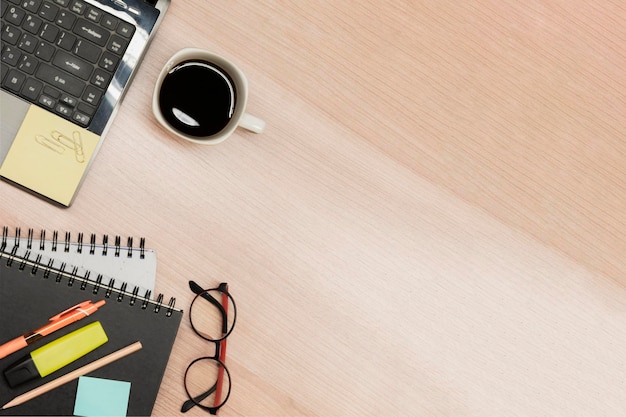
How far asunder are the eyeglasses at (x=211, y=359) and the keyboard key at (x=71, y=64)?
11.4 inches

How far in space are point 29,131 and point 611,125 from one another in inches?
28.9

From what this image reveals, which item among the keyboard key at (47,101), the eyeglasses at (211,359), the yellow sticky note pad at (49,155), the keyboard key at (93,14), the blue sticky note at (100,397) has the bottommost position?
the blue sticky note at (100,397)

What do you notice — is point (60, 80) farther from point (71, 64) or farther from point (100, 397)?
point (100, 397)

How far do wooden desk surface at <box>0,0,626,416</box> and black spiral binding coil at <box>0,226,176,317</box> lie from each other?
2cm

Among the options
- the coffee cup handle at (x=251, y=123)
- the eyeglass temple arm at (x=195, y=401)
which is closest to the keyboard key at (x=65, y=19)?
the coffee cup handle at (x=251, y=123)

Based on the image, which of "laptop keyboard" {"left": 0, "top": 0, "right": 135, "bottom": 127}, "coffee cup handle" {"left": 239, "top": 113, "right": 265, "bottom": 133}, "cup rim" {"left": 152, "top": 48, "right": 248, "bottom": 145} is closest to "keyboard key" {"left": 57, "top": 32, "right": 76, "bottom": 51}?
"laptop keyboard" {"left": 0, "top": 0, "right": 135, "bottom": 127}

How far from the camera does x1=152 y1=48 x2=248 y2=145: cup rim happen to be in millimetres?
660

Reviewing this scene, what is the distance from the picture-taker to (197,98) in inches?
27.5

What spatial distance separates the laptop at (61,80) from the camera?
2.20ft

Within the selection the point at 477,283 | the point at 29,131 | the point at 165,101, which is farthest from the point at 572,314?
the point at 29,131

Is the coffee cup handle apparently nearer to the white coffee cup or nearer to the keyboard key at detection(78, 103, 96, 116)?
the white coffee cup

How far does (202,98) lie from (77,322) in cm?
31

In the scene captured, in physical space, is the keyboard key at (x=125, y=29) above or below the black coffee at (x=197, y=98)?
above

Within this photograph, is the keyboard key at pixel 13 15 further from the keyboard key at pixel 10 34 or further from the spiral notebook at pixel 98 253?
the spiral notebook at pixel 98 253
